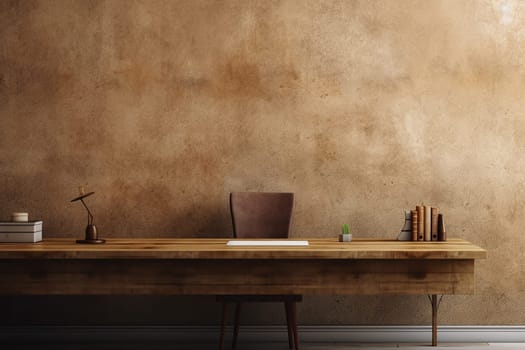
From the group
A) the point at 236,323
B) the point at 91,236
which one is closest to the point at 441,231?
the point at 236,323

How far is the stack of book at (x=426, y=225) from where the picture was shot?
10.9 ft

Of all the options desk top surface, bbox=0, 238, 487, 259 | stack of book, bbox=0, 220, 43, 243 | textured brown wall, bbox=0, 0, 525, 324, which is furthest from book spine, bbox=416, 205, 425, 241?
stack of book, bbox=0, 220, 43, 243

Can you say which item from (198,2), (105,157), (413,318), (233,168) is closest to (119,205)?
(105,157)

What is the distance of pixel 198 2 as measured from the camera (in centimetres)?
395

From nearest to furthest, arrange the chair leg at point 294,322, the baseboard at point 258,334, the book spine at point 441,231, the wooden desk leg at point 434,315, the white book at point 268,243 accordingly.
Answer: the white book at point 268,243, the book spine at point 441,231, the chair leg at point 294,322, the wooden desk leg at point 434,315, the baseboard at point 258,334

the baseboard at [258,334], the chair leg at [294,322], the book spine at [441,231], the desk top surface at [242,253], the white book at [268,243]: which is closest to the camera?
the desk top surface at [242,253]

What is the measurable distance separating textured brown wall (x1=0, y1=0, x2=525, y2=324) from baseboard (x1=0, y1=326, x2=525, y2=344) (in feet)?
0.24

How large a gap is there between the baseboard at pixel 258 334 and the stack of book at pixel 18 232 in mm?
975

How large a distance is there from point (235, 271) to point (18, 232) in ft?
4.21

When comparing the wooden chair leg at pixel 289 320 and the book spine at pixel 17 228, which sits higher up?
the book spine at pixel 17 228

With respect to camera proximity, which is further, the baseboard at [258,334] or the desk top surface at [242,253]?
the baseboard at [258,334]

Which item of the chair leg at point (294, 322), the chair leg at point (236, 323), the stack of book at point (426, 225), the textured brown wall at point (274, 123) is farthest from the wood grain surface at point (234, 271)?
the textured brown wall at point (274, 123)

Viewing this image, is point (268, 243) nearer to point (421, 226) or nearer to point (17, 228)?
point (421, 226)

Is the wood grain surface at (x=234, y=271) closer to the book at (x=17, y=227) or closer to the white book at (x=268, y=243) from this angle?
the white book at (x=268, y=243)
